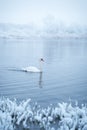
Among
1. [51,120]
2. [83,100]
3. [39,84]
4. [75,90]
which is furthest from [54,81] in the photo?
[51,120]

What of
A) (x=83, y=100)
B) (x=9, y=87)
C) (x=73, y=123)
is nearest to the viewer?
(x=73, y=123)

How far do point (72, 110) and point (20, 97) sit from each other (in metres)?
6.56

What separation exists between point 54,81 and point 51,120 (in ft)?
40.2

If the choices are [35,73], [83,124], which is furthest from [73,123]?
[35,73]

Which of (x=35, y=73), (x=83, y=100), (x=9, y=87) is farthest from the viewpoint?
(x=35, y=73)

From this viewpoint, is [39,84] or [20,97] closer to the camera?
[20,97]

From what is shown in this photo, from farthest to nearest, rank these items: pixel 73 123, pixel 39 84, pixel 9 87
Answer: pixel 39 84 → pixel 9 87 → pixel 73 123

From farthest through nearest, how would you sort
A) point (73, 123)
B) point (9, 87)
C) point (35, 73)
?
point (35, 73) → point (9, 87) → point (73, 123)

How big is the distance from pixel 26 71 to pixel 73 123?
1852cm

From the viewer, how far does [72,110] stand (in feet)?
52.5

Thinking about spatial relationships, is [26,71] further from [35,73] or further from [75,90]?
[75,90]

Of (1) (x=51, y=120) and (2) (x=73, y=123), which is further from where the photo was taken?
(1) (x=51, y=120)

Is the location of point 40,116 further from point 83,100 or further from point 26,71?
point 26,71

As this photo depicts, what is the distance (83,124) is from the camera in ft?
48.6
